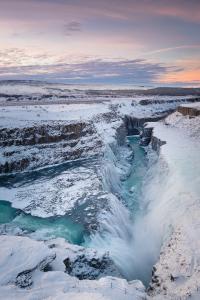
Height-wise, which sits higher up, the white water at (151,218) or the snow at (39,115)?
the snow at (39,115)

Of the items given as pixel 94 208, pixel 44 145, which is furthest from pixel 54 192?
pixel 44 145

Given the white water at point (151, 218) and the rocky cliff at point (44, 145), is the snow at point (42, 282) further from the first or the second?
the rocky cliff at point (44, 145)

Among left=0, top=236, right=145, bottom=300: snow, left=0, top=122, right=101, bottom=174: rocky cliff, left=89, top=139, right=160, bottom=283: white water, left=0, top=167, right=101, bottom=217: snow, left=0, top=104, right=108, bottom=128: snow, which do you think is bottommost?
left=89, top=139, right=160, bottom=283: white water

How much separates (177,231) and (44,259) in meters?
8.01

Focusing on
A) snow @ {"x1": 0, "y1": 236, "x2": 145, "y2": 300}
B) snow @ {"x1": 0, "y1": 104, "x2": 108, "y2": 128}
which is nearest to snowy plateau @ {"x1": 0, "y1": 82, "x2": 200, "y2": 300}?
snow @ {"x1": 0, "y1": 236, "x2": 145, "y2": 300}

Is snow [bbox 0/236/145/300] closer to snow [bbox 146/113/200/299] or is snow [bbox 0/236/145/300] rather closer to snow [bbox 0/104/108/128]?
snow [bbox 146/113/200/299]

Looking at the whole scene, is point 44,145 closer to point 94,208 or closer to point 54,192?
point 54,192

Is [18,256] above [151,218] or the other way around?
above

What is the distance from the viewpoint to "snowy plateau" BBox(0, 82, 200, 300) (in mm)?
16969

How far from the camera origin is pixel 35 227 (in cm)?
2877

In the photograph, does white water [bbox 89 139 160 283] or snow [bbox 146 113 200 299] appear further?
white water [bbox 89 139 160 283]

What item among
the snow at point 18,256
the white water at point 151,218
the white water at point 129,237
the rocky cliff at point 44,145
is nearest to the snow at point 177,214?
the white water at point 151,218

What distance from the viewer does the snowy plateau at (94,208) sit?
16969 millimetres

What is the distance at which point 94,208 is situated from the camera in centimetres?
3064
